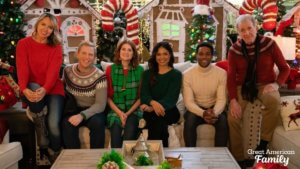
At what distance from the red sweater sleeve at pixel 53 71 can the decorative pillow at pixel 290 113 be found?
202 centimetres

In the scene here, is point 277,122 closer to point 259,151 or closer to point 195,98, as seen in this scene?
point 259,151

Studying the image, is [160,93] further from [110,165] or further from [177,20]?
[177,20]

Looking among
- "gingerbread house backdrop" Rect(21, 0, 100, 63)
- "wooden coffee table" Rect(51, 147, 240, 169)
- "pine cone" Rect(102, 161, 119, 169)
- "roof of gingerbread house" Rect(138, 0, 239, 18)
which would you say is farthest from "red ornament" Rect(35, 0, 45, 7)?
"pine cone" Rect(102, 161, 119, 169)

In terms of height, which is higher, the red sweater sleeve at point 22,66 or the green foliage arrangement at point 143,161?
the red sweater sleeve at point 22,66

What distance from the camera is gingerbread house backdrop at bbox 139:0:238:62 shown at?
5.00m

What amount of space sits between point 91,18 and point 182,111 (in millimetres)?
2128

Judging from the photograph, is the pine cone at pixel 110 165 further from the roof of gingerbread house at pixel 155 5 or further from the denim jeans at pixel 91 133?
the roof of gingerbread house at pixel 155 5

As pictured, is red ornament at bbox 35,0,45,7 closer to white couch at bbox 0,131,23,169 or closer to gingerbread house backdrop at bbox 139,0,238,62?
gingerbread house backdrop at bbox 139,0,238,62

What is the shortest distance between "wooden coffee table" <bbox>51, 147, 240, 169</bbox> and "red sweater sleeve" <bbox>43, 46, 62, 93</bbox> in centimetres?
80

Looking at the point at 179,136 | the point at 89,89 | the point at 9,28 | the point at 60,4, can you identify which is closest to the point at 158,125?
the point at 179,136

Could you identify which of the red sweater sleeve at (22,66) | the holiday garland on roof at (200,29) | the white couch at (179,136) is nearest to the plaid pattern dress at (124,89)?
the white couch at (179,136)

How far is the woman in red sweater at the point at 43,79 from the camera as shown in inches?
124

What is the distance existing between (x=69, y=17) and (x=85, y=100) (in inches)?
78.6

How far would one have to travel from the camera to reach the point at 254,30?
3.35 metres
